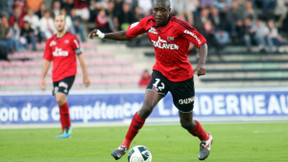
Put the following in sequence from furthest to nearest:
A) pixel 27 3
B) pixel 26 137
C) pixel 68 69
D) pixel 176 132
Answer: pixel 27 3 < pixel 176 132 < pixel 26 137 < pixel 68 69

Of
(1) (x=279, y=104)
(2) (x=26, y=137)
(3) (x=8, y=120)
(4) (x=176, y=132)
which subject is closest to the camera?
(2) (x=26, y=137)

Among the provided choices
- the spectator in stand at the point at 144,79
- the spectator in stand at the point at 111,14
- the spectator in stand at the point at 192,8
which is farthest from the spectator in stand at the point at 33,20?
the spectator in stand at the point at 192,8

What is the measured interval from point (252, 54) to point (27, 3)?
10.1 meters

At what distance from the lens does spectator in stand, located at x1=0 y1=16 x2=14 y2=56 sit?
21.2 m

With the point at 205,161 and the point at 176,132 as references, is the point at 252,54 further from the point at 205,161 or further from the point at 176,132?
the point at 205,161

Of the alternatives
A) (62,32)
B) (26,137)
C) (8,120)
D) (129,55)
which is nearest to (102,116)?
(8,120)

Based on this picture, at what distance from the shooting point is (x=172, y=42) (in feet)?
28.7

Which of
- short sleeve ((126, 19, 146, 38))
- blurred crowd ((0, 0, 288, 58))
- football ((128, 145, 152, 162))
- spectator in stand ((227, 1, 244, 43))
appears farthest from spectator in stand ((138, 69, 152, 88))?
football ((128, 145, 152, 162))

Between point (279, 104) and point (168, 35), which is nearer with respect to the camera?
point (168, 35)

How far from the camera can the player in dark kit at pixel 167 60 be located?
8.62 metres

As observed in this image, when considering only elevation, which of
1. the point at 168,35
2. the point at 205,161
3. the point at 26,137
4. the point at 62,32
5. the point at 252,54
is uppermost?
the point at 168,35

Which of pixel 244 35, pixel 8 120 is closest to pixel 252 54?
pixel 244 35

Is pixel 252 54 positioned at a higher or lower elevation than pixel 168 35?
lower

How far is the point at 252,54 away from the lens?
24812 mm
